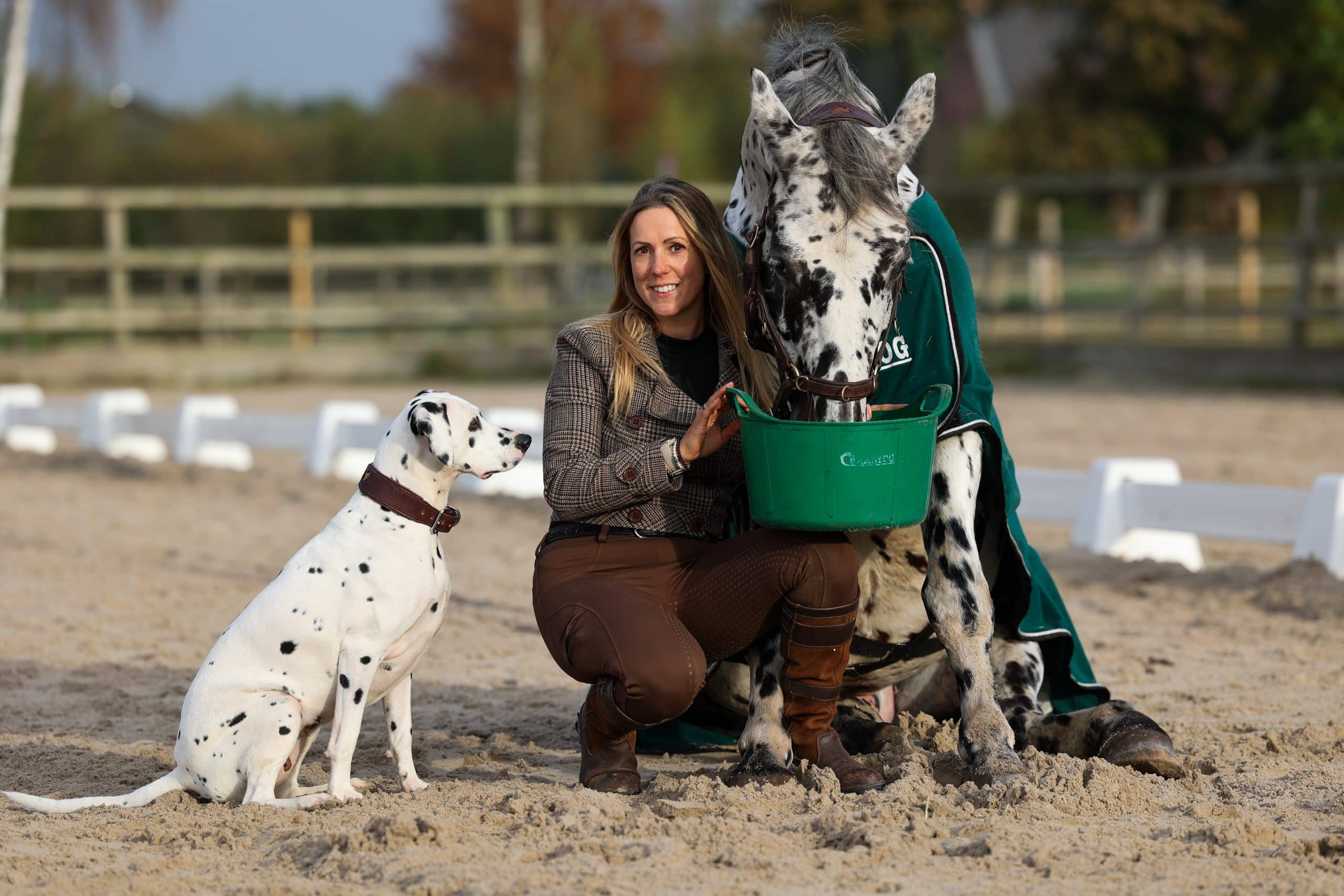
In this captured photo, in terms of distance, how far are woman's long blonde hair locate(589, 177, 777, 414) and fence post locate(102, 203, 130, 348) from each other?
13.9 metres

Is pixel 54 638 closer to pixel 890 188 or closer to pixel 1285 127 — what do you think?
pixel 890 188

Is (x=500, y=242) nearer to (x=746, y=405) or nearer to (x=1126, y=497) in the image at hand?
(x=1126, y=497)

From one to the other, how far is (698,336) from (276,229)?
2106 cm

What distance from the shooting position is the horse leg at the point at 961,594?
11.7 feet

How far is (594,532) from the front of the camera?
3.74m

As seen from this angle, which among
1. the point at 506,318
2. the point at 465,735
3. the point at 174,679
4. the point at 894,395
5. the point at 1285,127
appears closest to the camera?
the point at 894,395

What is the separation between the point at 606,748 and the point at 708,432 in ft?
2.65

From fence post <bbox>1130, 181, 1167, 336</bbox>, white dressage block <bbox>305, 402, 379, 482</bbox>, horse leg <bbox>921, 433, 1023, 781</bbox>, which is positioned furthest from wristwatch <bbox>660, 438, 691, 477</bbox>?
fence post <bbox>1130, 181, 1167, 336</bbox>

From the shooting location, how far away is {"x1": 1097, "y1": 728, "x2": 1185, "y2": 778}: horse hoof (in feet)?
11.7

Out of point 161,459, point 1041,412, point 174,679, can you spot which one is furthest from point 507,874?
point 1041,412

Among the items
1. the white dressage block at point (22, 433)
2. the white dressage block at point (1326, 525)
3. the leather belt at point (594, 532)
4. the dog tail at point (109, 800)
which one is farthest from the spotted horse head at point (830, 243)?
the white dressage block at point (22, 433)

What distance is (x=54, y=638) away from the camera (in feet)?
18.0

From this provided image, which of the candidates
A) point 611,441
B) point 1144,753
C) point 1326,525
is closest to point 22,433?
point 611,441

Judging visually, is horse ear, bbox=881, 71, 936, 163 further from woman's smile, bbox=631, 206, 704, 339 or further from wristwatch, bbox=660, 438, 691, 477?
wristwatch, bbox=660, 438, 691, 477
